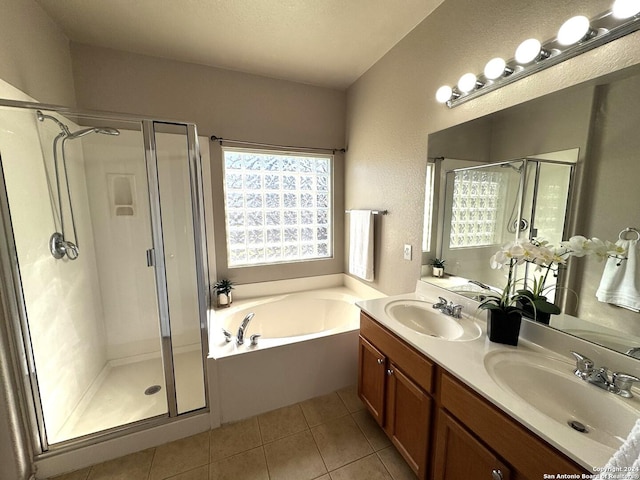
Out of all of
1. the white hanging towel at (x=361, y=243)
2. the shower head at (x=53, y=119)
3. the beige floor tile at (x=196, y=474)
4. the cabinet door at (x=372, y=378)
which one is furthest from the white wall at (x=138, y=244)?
the white hanging towel at (x=361, y=243)

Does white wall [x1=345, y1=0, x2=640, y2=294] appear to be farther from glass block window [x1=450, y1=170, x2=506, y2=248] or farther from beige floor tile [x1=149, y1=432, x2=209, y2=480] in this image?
beige floor tile [x1=149, y1=432, x2=209, y2=480]

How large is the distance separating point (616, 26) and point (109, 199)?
3045 millimetres

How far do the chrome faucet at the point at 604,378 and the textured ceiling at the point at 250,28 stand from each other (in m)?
1.99

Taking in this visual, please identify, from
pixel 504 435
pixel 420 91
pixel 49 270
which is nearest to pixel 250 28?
pixel 420 91

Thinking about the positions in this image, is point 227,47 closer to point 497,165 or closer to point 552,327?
point 497,165

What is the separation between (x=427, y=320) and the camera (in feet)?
5.27

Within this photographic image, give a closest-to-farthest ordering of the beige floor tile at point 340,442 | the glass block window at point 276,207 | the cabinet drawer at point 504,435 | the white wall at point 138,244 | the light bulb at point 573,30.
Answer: the cabinet drawer at point 504,435, the light bulb at point 573,30, the beige floor tile at point 340,442, the white wall at point 138,244, the glass block window at point 276,207

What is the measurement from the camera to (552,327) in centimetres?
113

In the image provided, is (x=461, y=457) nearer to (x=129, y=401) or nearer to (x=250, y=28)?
(x=129, y=401)

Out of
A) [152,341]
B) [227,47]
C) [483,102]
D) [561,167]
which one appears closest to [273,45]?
[227,47]

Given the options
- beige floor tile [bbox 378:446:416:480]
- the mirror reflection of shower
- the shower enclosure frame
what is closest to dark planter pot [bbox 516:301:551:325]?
beige floor tile [bbox 378:446:416:480]

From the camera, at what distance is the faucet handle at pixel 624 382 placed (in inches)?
32.8

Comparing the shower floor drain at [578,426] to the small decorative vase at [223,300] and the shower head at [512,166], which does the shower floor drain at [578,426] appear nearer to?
the shower head at [512,166]

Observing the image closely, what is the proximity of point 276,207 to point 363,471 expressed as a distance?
7.10 feet
